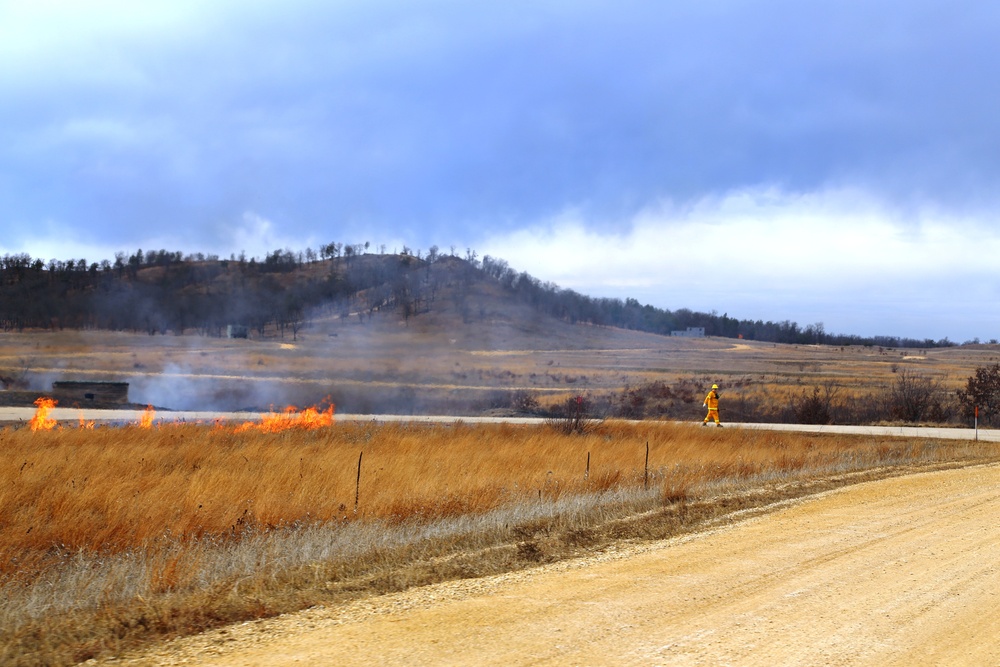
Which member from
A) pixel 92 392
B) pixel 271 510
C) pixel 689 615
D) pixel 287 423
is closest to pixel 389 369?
pixel 92 392

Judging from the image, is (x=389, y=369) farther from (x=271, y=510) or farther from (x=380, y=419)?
(x=271, y=510)

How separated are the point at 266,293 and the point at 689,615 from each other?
354ft

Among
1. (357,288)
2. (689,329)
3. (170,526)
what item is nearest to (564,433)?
(170,526)

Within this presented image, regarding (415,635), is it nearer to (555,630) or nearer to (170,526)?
(555,630)

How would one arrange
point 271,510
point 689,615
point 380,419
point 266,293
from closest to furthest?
point 689,615
point 271,510
point 380,419
point 266,293

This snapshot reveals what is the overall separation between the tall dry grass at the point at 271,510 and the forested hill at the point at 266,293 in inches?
2865

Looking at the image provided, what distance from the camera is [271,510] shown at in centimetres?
1086

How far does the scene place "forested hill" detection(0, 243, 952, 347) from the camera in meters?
83.6

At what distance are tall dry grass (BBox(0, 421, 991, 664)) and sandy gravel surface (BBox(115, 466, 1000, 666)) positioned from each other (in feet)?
2.51

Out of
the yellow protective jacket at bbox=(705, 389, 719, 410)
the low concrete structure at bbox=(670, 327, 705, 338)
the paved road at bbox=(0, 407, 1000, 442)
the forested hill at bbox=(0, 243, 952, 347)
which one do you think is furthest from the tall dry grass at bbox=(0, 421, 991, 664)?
the low concrete structure at bbox=(670, 327, 705, 338)

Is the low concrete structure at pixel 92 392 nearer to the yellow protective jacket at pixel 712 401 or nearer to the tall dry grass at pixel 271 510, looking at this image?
the tall dry grass at pixel 271 510

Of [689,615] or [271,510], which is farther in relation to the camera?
[271,510]

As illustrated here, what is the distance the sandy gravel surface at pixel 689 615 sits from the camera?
5605 mm

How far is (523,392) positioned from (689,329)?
119992 millimetres
